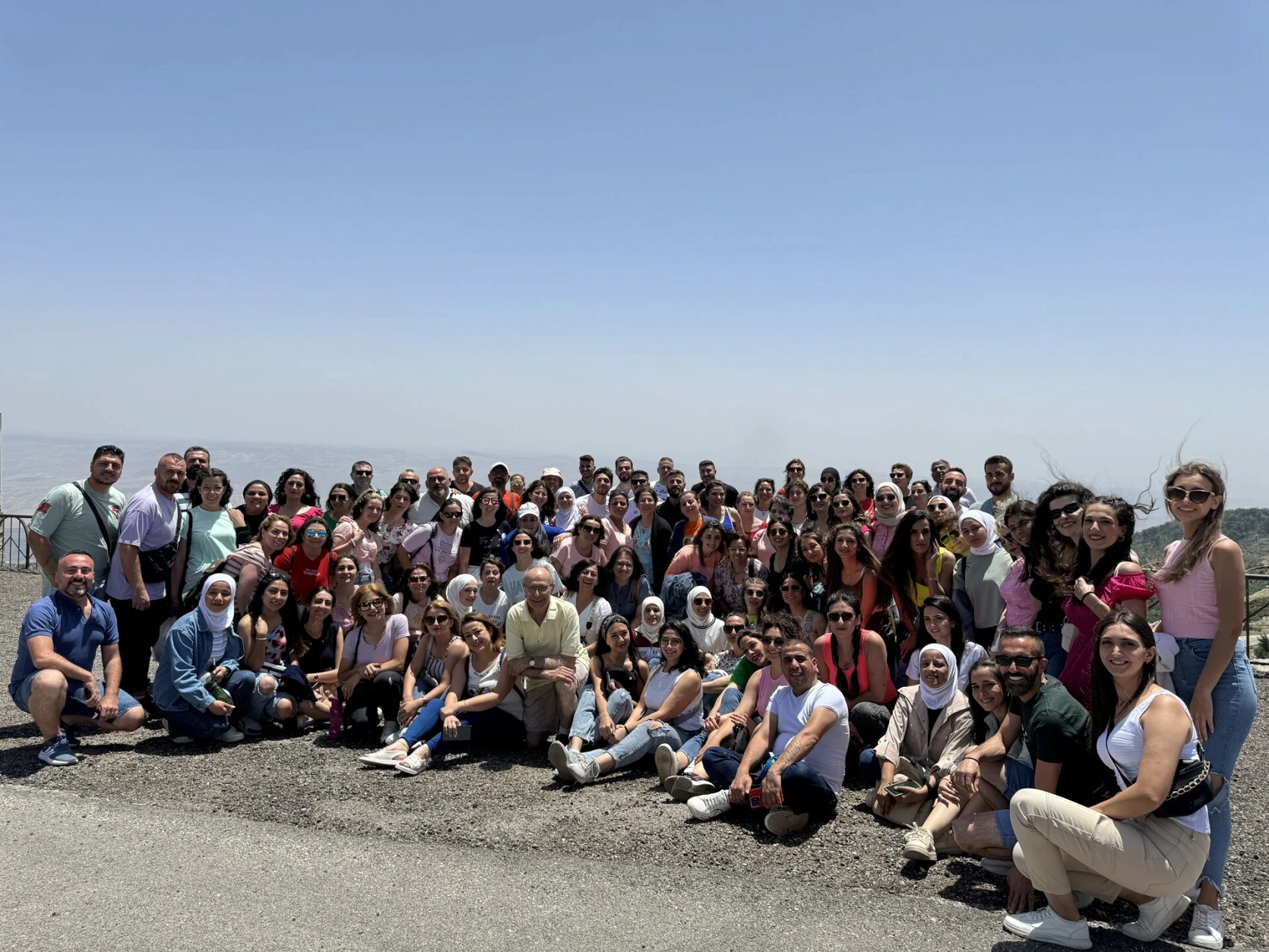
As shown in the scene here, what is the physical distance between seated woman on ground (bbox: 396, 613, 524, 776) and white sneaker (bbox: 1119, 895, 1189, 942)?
4.39 metres

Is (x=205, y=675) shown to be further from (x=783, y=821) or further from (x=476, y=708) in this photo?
(x=783, y=821)

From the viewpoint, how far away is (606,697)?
Result: 7.03 m

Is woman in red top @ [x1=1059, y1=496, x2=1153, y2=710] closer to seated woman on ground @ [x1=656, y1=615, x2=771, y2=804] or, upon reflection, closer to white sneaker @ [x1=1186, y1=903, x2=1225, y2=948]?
white sneaker @ [x1=1186, y1=903, x2=1225, y2=948]

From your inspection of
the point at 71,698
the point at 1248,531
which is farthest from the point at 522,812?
the point at 1248,531

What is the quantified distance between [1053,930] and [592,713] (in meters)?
3.55

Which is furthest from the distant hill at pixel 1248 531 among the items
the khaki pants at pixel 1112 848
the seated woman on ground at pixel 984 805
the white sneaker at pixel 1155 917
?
the khaki pants at pixel 1112 848

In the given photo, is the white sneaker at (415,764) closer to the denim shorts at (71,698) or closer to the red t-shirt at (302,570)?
the red t-shirt at (302,570)

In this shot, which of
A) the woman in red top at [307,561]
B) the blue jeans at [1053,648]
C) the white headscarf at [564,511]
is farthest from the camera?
the white headscarf at [564,511]

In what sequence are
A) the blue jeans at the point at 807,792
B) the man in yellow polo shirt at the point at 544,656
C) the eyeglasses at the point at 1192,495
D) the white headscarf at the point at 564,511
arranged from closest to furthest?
the eyeglasses at the point at 1192,495 < the blue jeans at the point at 807,792 < the man in yellow polo shirt at the point at 544,656 < the white headscarf at the point at 564,511

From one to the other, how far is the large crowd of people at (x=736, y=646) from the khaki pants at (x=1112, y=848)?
0.01 m

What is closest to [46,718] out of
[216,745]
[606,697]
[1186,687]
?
[216,745]

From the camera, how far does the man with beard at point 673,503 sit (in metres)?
9.50

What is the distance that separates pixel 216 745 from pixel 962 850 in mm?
5323

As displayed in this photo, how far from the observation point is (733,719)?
20.7ft
